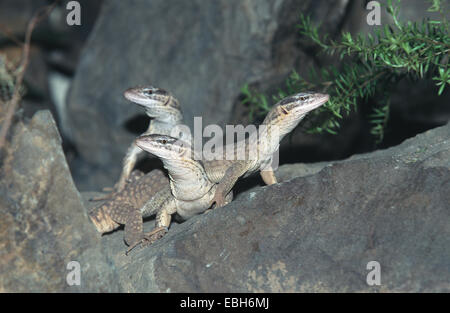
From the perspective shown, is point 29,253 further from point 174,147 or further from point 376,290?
point 376,290

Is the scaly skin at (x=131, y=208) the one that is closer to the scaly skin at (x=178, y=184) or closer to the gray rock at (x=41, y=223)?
the scaly skin at (x=178, y=184)

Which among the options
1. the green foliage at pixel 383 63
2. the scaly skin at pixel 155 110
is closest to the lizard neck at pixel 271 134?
the green foliage at pixel 383 63

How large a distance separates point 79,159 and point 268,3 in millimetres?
5355

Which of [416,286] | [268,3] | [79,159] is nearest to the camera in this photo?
[416,286]

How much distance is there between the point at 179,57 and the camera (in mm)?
8758

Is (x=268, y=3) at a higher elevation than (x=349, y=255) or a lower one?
higher

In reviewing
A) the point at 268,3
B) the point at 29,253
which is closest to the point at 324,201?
the point at 29,253

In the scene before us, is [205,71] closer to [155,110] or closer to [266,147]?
[155,110]

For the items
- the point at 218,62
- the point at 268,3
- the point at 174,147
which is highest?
the point at 268,3

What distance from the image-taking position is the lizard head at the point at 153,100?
6051 mm

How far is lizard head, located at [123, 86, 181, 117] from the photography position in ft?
19.9

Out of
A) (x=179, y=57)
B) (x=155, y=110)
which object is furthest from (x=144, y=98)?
(x=179, y=57)

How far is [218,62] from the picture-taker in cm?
824

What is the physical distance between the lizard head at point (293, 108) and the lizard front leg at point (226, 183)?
2.06 ft
